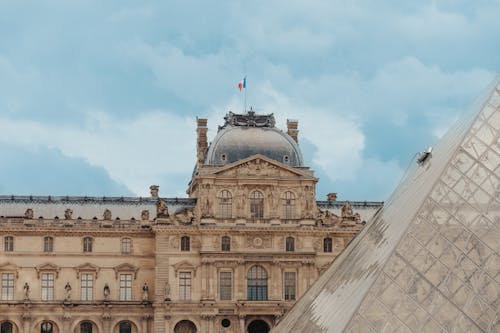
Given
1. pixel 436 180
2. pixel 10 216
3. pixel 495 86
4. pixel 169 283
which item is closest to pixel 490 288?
pixel 436 180

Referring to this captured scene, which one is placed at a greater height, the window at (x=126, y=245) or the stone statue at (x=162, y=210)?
the stone statue at (x=162, y=210)

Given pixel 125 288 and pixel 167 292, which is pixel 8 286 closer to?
pixel 125 288

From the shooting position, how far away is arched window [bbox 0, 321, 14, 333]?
7212 cm

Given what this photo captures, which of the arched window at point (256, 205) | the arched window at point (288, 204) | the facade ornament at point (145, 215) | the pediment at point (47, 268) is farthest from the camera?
the arched window at point (288, 204)

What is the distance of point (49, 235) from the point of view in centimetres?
7319

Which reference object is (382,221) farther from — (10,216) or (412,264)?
(10,216)

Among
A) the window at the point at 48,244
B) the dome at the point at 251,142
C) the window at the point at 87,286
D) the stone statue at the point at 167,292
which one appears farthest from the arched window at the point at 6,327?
the dome at the point at 251,142

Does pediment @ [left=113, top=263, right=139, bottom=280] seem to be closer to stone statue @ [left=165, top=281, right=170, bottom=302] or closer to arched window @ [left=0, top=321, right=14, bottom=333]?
stone statue @ [left=165, top=281, right=170, bottom=302]

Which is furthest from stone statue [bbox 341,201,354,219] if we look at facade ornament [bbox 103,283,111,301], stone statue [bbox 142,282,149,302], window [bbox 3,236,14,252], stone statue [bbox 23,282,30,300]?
window [bbox 3,236,14,252]

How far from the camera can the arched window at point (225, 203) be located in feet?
243

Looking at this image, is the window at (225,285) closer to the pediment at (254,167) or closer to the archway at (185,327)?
the archway at (185,327)

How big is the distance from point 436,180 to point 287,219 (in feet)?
149

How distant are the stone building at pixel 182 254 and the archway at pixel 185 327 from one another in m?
0.07

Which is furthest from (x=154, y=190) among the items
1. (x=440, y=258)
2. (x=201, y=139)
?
(x=440, y=258)
